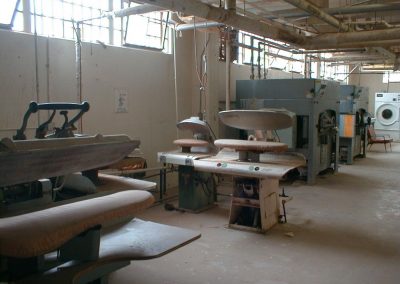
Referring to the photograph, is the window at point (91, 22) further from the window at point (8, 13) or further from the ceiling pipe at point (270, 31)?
the ceiling pipe at point (270, 31)

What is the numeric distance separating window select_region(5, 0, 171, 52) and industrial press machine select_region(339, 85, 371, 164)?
3.98 meters

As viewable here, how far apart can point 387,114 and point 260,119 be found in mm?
8370

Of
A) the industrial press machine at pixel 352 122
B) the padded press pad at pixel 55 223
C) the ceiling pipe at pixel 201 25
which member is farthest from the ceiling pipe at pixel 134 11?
the industrial press machine at pixel 352 122

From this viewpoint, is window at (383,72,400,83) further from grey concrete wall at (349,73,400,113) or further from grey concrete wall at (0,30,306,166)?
grey concrete wall at (0,30,306,166)

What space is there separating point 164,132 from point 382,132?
296 inches

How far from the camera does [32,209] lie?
1862mm

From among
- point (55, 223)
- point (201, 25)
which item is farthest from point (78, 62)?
point (55, 223)

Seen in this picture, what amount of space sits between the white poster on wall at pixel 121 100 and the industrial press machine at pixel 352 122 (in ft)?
15.0

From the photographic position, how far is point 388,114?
10.6 meters

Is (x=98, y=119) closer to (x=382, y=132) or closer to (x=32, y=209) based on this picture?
(x=32, y=209)

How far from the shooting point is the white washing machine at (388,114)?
10.4 m

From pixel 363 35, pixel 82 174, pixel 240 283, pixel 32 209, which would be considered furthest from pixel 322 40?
pixel 32 209

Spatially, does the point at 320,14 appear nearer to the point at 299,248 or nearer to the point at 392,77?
the point at 299,248

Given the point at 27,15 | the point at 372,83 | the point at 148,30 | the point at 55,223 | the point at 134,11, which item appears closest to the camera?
the point at 55,223
